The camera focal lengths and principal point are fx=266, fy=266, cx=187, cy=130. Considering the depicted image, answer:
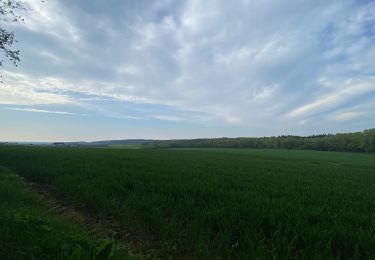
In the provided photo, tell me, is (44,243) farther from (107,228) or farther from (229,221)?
(229,221)

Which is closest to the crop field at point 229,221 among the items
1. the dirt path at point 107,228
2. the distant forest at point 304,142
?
the dirt path at point 107,228

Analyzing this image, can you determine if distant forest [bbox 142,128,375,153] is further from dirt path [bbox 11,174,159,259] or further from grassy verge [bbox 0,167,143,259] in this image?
grassy verge [bbox 0,167,143,259]

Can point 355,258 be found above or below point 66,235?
below

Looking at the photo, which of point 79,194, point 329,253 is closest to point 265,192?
point 329,253

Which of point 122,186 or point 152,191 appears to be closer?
point 152,191

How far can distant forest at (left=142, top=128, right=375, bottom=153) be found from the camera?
93.2 m

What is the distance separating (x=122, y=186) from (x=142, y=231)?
13.0ft


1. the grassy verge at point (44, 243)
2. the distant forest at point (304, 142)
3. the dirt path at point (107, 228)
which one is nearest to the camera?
the grassy verge at point (44, 243)

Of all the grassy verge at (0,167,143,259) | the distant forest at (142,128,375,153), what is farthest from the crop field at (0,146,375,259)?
the distant forest at (142,128,375,153)

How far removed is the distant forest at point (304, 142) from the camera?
93.2m

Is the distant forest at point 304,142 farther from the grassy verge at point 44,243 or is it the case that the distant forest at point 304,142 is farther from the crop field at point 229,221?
the grassy verge at point 44,243

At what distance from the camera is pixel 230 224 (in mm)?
6211

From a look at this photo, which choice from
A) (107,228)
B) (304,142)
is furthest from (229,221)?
(304,142)

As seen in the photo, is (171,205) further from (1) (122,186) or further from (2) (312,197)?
(2) (312,197)
